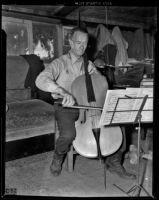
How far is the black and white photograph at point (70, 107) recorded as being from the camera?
1.51 metres

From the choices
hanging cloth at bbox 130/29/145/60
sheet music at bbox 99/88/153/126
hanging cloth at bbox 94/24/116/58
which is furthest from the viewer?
hanging cloth at bbox 94/24/116/58

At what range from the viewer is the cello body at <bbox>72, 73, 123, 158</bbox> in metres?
1.55

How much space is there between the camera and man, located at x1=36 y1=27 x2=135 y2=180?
1.73 metres

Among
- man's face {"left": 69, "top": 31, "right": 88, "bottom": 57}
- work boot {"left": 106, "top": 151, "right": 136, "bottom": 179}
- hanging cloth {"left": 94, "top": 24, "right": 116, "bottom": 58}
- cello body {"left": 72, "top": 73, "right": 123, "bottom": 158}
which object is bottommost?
work boot {"left": 106, "top": 151, "right": 136, "bottom": 179}

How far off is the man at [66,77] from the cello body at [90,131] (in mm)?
110

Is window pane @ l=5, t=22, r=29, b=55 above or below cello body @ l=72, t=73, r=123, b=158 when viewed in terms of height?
above

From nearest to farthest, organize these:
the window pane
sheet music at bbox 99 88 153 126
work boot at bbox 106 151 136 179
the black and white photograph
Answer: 1. sheet music at bbox 99 88 153 126
2. the black and white photograph
3. the window pane
4. work boot at bbox 106 151 136 179

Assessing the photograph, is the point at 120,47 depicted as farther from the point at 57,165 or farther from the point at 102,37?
the point at 57,165

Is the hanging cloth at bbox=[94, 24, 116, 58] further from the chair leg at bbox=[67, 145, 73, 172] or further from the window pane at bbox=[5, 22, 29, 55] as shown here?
the chair leg at bbox=[67, 145, 73, 172]

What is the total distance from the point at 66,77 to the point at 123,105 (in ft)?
2.20

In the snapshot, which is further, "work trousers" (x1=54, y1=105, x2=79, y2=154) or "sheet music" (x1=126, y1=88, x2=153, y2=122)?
"work trousers" (x1=54, y1=105, x2=79, y2=154)

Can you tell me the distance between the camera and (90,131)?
157 centimetres

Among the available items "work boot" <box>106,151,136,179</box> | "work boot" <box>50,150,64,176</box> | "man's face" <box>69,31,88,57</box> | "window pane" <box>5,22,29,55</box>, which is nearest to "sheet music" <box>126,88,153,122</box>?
"work boot" <box>106,151,136,179</box>

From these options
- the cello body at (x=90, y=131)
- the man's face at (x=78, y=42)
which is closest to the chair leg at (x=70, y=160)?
the cello body at (x=90, y=131)
